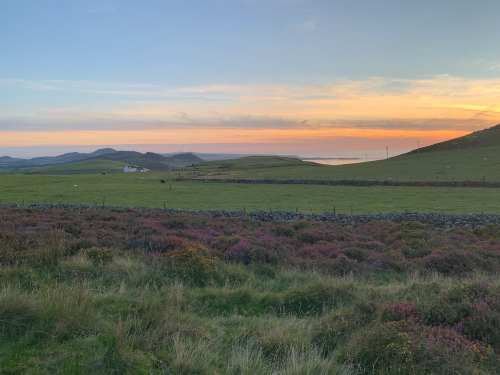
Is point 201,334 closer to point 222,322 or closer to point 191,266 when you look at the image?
point 222,322

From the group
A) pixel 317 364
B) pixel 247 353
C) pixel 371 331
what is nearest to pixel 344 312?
pixel 371 331

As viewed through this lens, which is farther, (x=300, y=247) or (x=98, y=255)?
(x=300, y=247)

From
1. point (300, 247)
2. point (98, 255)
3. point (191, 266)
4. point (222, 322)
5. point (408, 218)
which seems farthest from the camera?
point (408, 218)

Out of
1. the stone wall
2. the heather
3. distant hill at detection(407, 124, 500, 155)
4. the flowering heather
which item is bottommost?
the stone wall

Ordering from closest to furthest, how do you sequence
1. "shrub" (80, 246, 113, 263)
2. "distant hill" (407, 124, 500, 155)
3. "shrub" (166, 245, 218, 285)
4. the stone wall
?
"shrub" (166, 245, 218, 285) < "shrub" (80, 246, 113, 263) < the stone wall < "distant hill" (407, 124, 500, 155)

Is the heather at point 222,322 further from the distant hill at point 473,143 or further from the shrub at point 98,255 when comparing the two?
the distant hill at point 473,143

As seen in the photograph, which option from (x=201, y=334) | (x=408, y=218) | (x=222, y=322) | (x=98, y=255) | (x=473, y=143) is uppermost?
(x=473, y=143)

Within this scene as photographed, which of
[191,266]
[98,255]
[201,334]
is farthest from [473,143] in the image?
[201,334]

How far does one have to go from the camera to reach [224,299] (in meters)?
6.98

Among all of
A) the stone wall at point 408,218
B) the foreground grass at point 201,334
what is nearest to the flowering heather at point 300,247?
the foreground grass at point 201,334

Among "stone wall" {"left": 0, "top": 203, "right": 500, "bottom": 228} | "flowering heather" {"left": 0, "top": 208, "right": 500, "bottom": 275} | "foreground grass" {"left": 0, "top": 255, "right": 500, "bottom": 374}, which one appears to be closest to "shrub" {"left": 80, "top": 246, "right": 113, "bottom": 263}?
"flowering heather" {"left": 0, "top": 208, "right": 500, "bottom": 275}

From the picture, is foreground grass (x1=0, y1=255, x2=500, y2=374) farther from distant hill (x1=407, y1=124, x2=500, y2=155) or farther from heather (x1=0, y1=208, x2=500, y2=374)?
distant hill (x1=407, y1=124, x2=500, y2=155)

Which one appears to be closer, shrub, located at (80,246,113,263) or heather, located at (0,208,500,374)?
heather, located at (0,208,500,374)

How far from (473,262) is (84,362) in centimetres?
1301
